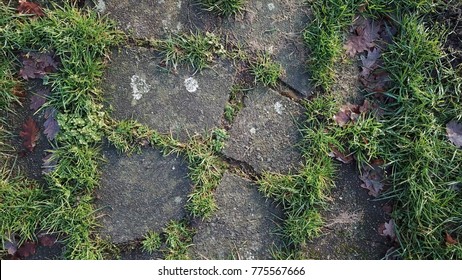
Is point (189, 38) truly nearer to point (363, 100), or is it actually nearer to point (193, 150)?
point (193, 150)

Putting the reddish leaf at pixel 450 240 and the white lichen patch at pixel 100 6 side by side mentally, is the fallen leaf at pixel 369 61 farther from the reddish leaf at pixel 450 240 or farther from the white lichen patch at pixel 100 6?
the white lichen patch at pixel 100 6

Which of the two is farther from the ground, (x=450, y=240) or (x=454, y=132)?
(x=454, y=132)

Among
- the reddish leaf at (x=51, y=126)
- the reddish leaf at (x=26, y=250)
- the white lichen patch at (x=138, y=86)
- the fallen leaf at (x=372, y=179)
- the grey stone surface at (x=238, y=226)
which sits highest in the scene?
the white lichen patch at (x=138, y=86)

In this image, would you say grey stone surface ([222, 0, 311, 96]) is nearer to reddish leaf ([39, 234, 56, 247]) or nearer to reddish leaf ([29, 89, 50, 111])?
reddish leaf ([29, 89, 50, 111])

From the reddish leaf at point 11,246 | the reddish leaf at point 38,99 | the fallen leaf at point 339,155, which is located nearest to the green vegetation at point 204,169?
the fallen leaf at point 339,155

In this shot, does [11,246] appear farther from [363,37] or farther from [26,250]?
[363,37]

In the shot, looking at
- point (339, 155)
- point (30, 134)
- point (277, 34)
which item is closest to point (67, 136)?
point (30, 134)
